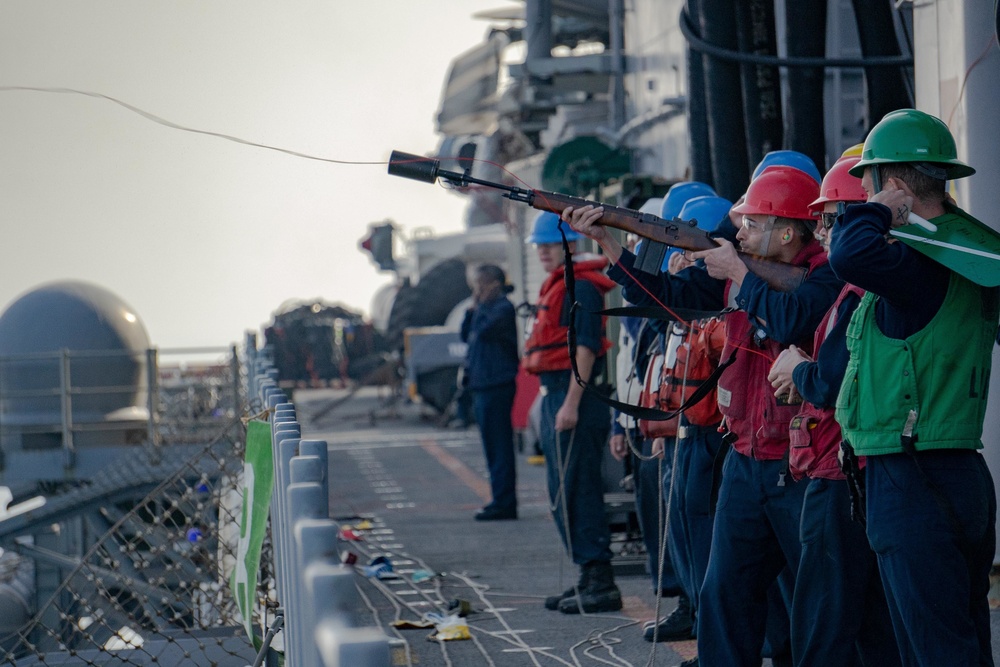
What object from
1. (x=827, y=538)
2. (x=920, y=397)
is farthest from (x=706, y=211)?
(x=920, y=397)

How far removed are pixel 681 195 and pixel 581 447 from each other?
1490mm

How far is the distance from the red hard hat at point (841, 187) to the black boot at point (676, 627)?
2666mm

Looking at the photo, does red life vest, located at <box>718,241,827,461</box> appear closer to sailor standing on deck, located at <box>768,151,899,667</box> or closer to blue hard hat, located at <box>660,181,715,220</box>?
sailor standing on deck, located at <box>768,151,899,667</box>

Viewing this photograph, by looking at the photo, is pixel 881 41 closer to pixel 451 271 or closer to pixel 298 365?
pixel 451 271

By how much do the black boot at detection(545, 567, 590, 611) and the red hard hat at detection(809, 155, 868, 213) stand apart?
3.27 meters

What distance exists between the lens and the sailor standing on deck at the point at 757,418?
434 cm

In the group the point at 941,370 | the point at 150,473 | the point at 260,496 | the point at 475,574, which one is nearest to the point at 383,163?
the point at 260,496

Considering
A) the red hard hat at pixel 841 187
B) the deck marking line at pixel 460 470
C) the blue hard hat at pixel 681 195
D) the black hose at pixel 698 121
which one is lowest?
the deck marking line at pixel 460 470

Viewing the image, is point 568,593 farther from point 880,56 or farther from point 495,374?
point 495,374

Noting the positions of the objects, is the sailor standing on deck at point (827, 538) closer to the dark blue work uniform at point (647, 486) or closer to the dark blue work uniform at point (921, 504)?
the dark blue work uniform at point (921, 504)

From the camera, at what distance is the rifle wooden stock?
4.45 m

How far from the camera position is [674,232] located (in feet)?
15.7

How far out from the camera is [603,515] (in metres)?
7.00

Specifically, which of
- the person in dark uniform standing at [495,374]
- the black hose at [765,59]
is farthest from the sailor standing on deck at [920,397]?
the person in dark uniform standing at [495,374]
